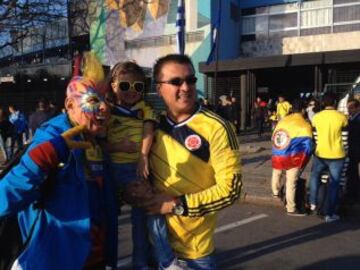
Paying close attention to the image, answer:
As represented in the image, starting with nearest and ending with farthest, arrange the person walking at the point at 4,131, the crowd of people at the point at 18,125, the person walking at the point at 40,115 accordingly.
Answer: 1. the person walking at the point at 40,115
2. the crowd of people at the point at 18,125
3. the person walking at the point at 4,131

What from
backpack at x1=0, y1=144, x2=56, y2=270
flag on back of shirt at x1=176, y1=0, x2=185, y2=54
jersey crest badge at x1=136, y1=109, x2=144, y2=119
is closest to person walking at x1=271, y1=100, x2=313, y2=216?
flag on back of shirt at x1=176, y1=0, x2=185, y2=54

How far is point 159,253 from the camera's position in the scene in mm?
2670

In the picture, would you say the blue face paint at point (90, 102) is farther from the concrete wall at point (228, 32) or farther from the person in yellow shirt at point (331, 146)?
the concrete wall at point (228, 32)

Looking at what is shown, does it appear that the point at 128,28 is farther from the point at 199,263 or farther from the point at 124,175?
the point at 199,263

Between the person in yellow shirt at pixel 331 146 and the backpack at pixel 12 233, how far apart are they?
6640mm

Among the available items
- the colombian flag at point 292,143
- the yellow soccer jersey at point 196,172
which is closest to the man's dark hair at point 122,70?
the yellow soccer jersey at point 196,172

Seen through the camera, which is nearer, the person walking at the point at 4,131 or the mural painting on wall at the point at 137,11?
the person walking at the point at 4,131

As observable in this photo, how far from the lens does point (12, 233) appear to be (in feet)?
Answer: 7.34

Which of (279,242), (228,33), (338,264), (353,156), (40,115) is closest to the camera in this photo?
(338,264)

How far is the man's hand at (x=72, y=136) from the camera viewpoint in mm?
2119

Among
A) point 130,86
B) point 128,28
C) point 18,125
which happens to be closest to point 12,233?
point 130,86

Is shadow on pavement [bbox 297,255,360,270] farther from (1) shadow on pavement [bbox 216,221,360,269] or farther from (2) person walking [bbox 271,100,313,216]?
(2) person walking [bbox 271,100,313,216]

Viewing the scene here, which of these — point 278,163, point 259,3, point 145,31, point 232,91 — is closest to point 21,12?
point 232,91

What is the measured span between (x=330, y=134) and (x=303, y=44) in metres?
27.2
